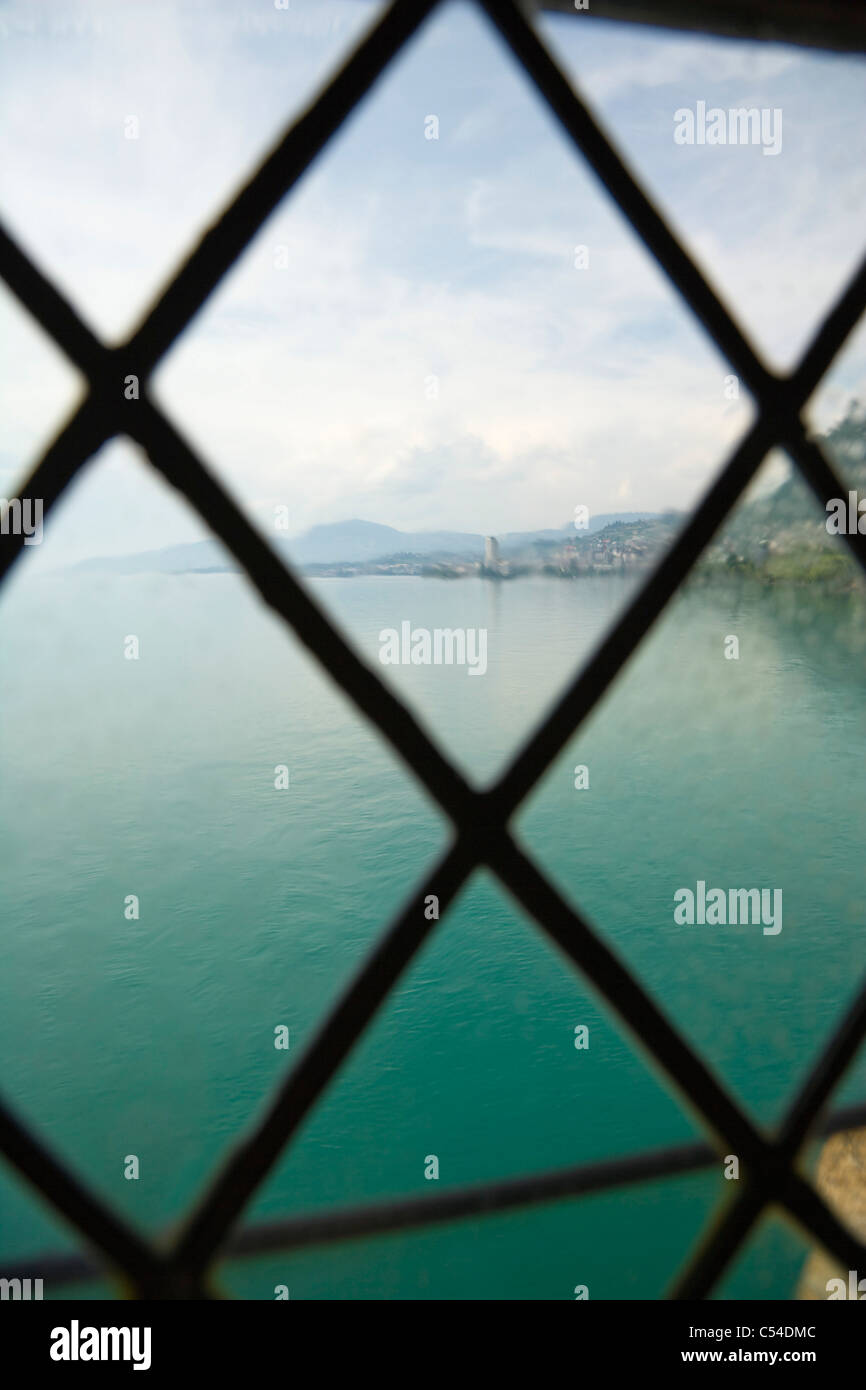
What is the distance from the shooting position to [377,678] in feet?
2.73

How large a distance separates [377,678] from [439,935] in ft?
66.8

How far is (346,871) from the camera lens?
28.9 metres

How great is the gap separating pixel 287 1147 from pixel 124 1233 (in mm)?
155

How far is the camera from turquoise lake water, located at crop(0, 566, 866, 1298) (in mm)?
21641

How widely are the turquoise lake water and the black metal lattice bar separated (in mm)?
18206
